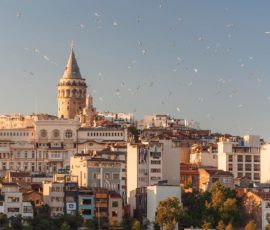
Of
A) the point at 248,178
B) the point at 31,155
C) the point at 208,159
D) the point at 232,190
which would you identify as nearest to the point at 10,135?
the point at 31,155

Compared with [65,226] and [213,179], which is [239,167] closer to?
[213,179]

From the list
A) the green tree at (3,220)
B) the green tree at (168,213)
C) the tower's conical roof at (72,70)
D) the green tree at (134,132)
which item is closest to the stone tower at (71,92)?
the tower's conical roof at (72,70)

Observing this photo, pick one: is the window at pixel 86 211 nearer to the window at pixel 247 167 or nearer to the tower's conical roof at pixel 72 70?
the window at pixel 247 167

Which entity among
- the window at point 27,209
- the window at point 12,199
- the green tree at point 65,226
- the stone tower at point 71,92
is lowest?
the green tree at point 65,226

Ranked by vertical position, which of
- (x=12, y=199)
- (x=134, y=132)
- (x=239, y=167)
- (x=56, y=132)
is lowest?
(x=12, y=199)

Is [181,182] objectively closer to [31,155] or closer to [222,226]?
[222,226]

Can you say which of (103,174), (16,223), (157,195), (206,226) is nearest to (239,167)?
(103,174)
